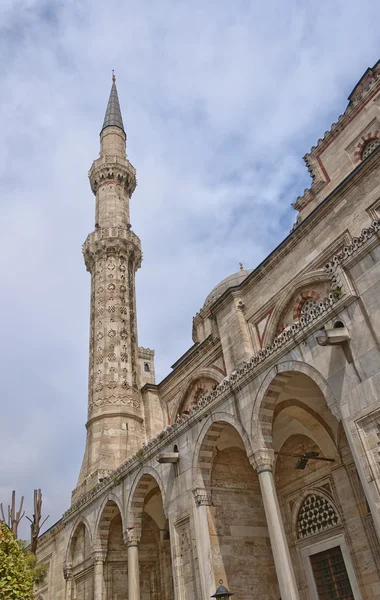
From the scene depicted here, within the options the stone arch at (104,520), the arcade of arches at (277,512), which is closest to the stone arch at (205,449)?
the arcade of arches at (277,512)

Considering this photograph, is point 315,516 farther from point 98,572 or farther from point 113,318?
point 113,318

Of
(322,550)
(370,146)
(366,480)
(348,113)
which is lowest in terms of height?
(322,550)

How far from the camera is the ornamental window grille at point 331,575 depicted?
454 inches

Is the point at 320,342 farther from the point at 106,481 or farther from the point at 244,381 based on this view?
the point at 106,481

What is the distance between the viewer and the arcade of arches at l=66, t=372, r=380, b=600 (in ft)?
36.7

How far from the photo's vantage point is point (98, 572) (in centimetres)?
1638

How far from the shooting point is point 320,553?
1227 centimetres

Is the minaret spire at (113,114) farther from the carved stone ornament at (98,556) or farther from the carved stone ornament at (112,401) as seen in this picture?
the carved stone ornament at (98,556)

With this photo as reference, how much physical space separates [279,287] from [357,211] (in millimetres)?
3778

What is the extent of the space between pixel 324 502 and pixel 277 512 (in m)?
3.03

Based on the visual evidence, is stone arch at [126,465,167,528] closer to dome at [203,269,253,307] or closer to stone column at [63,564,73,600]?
stone column at [63,564,73,600]

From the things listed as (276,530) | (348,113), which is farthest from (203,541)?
(348,113)

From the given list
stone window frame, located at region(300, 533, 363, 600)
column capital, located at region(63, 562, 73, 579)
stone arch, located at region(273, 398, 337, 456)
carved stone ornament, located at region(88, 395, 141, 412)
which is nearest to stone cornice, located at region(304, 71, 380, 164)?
stone arch, located at region(273, 398, 337, 456)

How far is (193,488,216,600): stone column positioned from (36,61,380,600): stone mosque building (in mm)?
26
